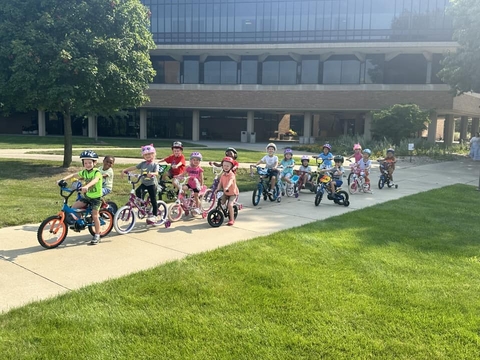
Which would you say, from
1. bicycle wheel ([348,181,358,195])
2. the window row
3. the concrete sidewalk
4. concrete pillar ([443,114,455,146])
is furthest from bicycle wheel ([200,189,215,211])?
concrete pillar ([443,114,455,146])

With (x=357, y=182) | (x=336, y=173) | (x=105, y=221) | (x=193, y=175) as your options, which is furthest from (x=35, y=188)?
(x=357, y=182)

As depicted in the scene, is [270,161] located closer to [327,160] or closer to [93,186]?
[327,160]

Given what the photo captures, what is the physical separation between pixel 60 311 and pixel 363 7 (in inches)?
1535

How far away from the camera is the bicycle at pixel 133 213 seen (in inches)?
289

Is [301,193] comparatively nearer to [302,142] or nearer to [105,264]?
[105,264]

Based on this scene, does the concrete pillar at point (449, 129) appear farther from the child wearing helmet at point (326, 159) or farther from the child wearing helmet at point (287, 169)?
the child wearing helmet at point (287, 169)

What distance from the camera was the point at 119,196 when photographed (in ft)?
36.5

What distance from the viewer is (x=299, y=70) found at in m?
39.2

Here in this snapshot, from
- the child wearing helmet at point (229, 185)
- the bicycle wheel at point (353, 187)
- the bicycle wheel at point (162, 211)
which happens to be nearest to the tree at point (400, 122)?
the bicycle wheel at point (353, 187)

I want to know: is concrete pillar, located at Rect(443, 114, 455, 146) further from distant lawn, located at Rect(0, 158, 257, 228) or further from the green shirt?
the green shirt

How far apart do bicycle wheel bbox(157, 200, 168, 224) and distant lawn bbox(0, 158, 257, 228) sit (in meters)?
2.12


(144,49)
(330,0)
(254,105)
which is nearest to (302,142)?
(254,105)

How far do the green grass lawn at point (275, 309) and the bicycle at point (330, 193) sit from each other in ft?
12.2

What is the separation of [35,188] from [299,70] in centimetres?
3069
